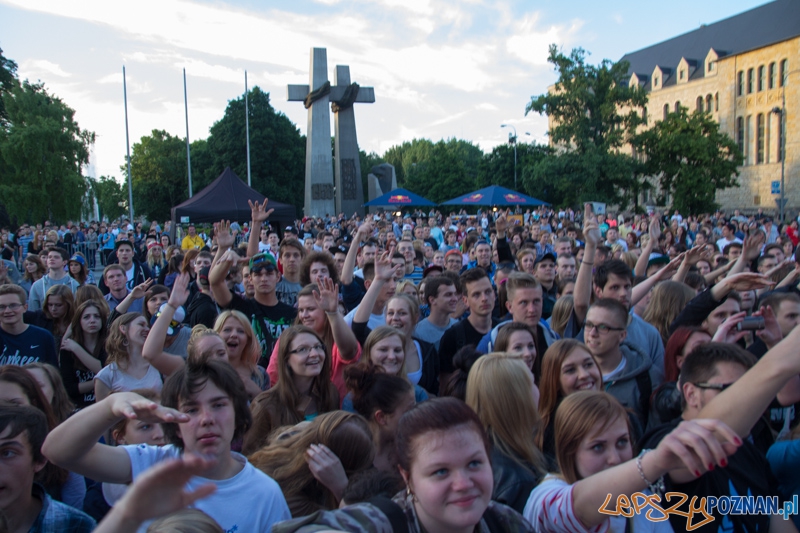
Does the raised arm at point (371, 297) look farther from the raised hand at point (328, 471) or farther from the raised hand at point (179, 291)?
the raised hand at point (328, 471)

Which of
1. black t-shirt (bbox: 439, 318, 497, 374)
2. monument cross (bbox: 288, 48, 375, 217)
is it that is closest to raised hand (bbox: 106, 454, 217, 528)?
black t-shirt (bbox: 439, 318, 497, 374)

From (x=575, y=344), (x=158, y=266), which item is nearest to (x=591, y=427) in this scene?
(x=575, y=344)

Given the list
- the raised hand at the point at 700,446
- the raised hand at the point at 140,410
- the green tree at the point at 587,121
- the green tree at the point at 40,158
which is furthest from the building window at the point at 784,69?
the raised hand at the point at 140,410

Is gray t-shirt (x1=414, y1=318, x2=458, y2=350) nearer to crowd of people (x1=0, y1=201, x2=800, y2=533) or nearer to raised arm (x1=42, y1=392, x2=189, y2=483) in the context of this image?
crowd of people (x1=0, y1=201, x2=800, y2=533)

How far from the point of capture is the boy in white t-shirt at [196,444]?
6.97 ft

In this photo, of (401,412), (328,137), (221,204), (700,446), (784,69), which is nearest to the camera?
(700,446)

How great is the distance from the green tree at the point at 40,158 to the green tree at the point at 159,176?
21035mm

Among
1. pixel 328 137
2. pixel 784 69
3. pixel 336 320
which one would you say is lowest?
pixel 336 320

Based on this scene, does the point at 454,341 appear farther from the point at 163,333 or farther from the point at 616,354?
the point at 163,333

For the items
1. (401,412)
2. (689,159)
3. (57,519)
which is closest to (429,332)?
(401,412)

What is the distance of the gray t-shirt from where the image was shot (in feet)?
17.8

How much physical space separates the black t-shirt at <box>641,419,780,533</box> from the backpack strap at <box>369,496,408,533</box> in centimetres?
122

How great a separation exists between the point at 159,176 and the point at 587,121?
46.8 m

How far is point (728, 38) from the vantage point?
68.2 meters
